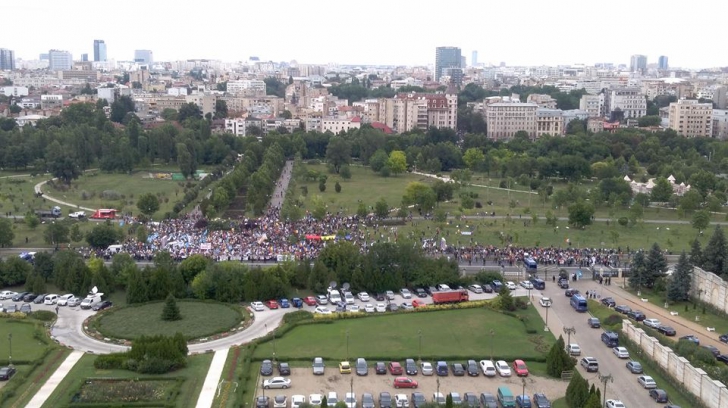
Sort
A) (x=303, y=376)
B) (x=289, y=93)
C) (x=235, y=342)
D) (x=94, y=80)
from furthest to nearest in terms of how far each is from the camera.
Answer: (x=94, y=80), (x=289, y=93), (x=235, y=342), (x=303, y=376)

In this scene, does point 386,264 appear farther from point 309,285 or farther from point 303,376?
point 303,376

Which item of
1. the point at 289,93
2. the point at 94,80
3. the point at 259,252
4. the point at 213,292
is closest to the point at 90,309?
the point at 213,292

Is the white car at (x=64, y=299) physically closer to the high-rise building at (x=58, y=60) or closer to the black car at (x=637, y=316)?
the black car at (x=637, y=316)

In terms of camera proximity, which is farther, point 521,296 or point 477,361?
point 521,296

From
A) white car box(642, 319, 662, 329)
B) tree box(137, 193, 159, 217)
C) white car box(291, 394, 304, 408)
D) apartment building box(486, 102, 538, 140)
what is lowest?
white car box(291, 394, 304, 408)

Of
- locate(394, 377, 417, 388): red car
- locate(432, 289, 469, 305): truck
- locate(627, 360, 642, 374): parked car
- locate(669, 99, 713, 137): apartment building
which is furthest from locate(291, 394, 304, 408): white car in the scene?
locate(669, 99, 713, 137): apartment building

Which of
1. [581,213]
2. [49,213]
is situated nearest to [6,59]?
[49,213]

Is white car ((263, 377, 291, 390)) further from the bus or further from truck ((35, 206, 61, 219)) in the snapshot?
truck ((35, 206, 61, 219))
